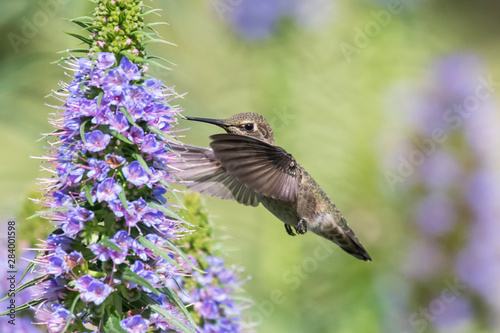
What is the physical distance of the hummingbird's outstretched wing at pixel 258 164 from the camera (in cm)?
279

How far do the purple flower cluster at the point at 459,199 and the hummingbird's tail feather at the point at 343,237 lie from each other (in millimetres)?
1369

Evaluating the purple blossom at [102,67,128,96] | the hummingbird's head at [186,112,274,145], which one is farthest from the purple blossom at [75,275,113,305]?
the hummingbird's head at [186,112,274,145]

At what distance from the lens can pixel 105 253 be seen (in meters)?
2.01

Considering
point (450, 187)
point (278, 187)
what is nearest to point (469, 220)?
point (450, 187)

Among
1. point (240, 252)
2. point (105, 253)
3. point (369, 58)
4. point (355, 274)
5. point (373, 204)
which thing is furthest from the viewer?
point (240, 252)

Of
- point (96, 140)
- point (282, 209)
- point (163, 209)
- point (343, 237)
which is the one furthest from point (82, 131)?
point (343, 237)

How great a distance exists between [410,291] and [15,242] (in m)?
3.00

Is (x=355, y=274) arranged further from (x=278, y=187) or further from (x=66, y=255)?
(x=66, y=255)

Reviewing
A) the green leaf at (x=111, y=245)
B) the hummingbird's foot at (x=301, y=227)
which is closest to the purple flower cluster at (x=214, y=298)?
the hummingbird's foot at (x=301, y=227)

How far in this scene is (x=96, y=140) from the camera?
206 cm

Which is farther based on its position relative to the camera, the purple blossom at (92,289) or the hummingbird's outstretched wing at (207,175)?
the hummingbird's outstretched wing at (207,175)

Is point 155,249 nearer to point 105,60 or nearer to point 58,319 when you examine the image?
point 58,319

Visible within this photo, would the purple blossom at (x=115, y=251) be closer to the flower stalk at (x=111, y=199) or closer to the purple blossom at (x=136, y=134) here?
the flower stalk at (x=111, y=199)

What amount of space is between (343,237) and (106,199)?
1983mm
